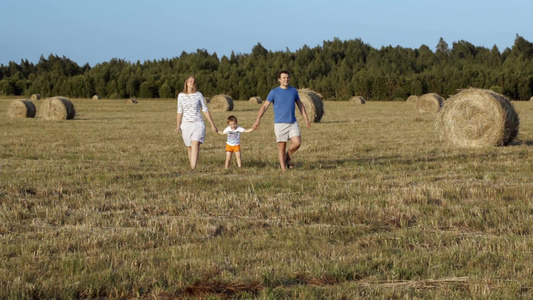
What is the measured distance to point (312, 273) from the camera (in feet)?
16.3

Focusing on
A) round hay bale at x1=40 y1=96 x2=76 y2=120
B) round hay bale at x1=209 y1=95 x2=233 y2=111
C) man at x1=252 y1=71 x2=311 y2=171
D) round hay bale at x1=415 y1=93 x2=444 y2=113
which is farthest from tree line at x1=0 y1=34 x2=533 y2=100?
man at x1=252 y1=71 x2=311 y2=171

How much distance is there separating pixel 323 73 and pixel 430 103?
7248 cm

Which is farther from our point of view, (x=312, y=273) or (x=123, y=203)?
(x=123, y=203)

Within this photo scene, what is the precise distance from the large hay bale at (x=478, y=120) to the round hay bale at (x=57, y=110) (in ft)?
68.6

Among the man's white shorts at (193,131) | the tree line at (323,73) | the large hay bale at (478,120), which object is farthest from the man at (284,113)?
the tree line at (323,73)

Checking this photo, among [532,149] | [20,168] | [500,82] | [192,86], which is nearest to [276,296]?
[192,86]

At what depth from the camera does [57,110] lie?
32.7m

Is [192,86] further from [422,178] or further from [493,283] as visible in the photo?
[493,283]

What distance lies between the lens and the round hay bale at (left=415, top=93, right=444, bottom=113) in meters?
38.5

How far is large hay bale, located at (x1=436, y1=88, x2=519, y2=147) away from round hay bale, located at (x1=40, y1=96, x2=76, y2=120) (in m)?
20.9

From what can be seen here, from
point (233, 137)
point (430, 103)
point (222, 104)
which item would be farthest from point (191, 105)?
point (222, 104)

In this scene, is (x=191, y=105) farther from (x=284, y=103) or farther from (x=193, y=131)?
(x=284, y=103)

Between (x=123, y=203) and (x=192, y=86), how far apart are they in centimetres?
413

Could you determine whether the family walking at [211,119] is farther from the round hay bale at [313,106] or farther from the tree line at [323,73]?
the tree line at [323,73]
